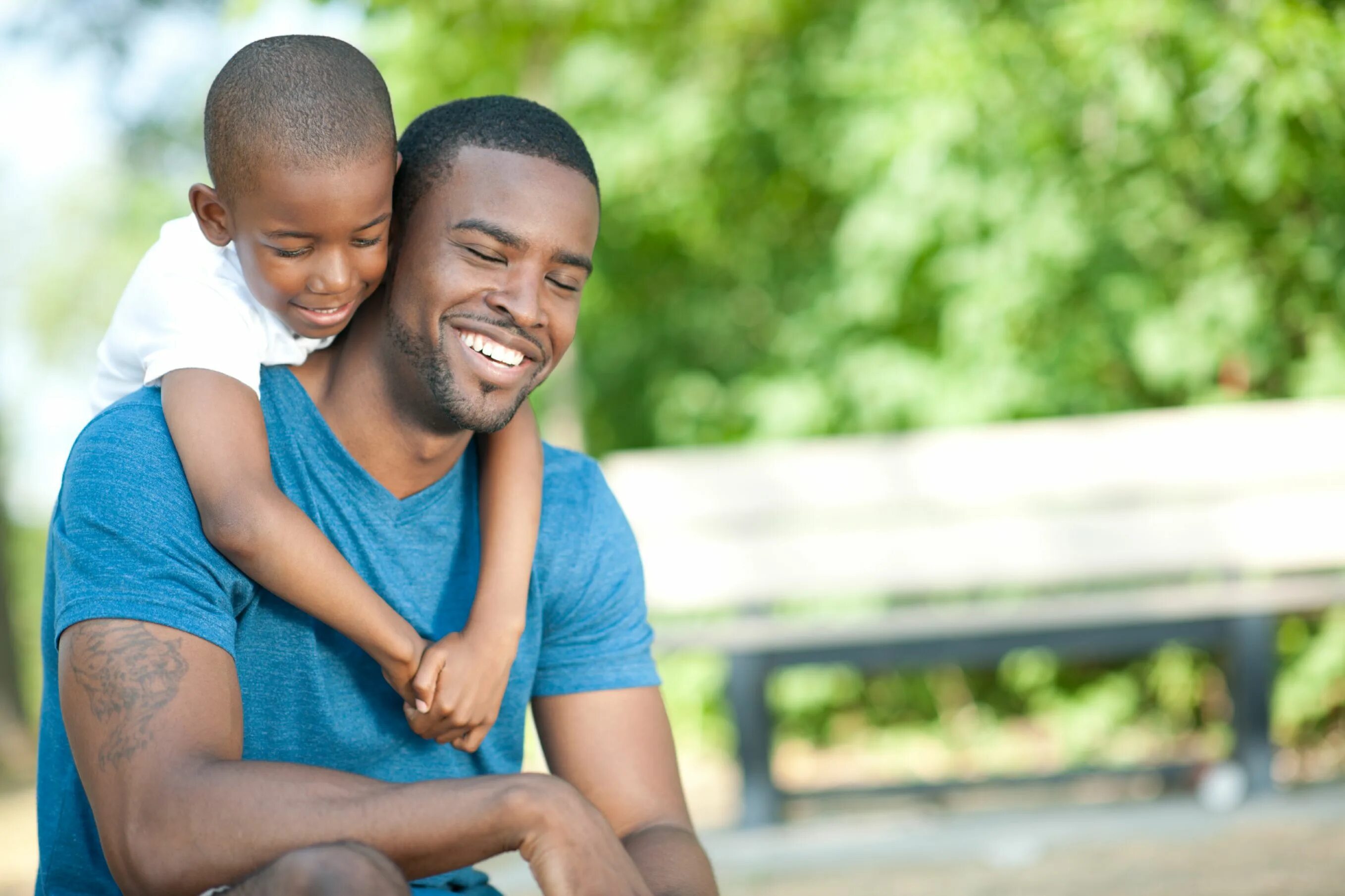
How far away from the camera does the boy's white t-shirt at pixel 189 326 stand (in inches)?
72.3

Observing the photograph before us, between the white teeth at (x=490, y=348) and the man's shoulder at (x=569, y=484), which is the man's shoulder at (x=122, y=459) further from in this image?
the man's shoulder at (x=569, y=484)

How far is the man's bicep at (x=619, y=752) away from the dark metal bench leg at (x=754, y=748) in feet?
7.41

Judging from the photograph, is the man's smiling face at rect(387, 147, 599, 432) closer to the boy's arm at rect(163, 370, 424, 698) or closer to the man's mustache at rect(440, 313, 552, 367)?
the man's mustache at rect(440, 313, 552, 367)

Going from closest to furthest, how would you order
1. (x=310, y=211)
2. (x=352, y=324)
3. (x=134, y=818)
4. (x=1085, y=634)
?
(x=134, y=818), (x=310, y=211), (x=352, y=324), (x=1085, y=634)

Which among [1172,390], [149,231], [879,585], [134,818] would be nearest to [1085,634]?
[879,585]

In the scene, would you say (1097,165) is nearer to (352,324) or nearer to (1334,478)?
(1334,478)

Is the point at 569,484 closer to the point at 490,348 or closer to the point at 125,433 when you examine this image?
the point at 490,348

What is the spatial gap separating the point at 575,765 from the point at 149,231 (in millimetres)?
9957

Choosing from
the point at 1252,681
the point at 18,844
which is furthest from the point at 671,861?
the point at 18,844

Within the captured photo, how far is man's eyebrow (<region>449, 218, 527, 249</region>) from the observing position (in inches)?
75.6

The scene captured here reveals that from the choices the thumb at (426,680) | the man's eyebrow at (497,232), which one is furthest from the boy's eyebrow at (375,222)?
the thumb at (426,680)

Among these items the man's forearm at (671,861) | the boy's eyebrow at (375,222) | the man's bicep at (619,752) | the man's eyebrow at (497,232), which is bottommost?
the man's forearm at (671,861)

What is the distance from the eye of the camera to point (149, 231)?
10945 mm

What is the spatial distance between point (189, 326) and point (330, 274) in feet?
0.64
